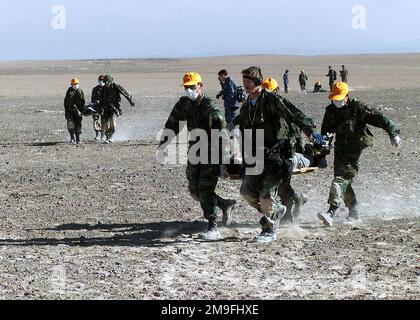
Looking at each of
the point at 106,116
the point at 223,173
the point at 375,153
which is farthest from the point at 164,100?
the point at 223,173

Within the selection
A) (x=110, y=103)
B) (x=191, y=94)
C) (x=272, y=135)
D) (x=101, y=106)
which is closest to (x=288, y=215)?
(x=272, y=135)

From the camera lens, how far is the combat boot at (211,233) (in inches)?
329

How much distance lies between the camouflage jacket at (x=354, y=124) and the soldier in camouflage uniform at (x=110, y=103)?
9594mm

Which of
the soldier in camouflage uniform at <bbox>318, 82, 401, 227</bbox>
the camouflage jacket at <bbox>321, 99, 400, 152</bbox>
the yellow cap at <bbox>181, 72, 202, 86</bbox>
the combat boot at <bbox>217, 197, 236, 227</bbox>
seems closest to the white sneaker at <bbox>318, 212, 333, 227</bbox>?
the soldier in camouflage uniform at <bbox>318, 82, 401, 227</bbox>

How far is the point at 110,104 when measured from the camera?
17859 millimetres

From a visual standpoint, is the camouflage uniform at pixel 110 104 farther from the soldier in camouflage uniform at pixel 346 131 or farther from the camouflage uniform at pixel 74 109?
the soldier in camouflage uniform at pixel 346 131

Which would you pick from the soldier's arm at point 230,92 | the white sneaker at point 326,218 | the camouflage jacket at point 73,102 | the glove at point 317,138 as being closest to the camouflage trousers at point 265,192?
the glove at point 317,138

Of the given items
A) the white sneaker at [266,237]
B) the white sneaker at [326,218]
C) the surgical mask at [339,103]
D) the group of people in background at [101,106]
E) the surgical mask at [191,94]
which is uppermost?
the surgical mask at [191,94]

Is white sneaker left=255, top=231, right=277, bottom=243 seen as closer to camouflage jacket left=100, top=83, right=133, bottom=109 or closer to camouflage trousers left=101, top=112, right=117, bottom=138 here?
camouflage jacket left=100, top=83, right=133, bottom=109

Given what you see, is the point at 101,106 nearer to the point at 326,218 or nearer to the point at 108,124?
the point at 108,124

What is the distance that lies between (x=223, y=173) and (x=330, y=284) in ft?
7.30

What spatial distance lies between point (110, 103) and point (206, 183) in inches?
392

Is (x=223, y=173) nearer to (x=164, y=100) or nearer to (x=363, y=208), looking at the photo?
(x=363, y=208)

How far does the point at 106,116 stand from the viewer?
59.4 ft
